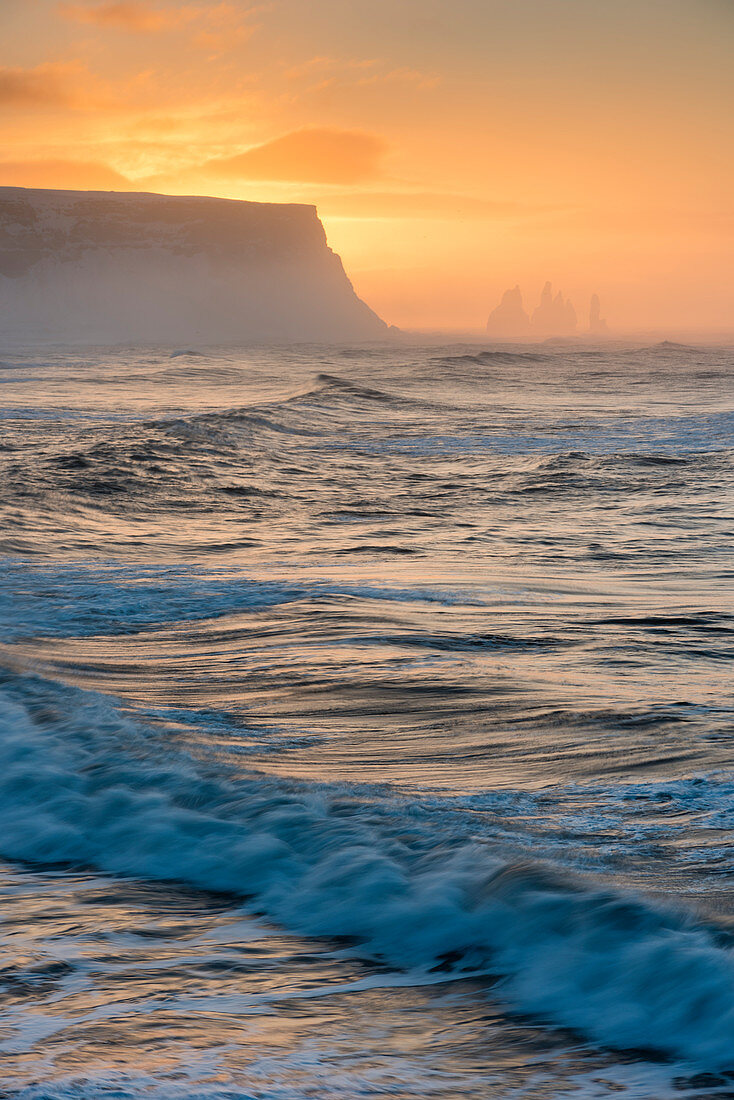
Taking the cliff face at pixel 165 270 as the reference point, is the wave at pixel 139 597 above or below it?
below

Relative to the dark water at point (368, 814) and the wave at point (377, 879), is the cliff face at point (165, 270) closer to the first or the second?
the dark water at point (368, 814)

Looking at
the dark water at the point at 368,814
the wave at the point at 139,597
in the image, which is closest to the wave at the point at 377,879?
the dark water at the point at 368,814

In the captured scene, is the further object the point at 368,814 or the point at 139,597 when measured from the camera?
the point at 139,597

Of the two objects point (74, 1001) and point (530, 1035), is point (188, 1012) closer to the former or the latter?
point (74, 1001)

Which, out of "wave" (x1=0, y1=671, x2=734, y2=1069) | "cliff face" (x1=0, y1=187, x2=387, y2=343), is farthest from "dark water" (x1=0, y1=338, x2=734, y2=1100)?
"cliff face" (x1=0, y1=187, x2=387, y2=343)

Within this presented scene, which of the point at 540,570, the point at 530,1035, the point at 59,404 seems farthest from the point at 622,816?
the point at 59,404

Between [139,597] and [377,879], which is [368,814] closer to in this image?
[377,879]

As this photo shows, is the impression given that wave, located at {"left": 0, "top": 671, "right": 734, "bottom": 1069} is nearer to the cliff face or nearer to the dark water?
the dark water

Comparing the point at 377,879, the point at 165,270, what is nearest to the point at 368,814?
the point at 377,879
